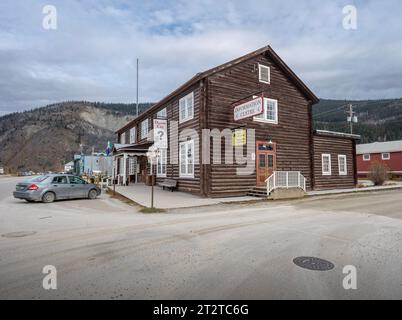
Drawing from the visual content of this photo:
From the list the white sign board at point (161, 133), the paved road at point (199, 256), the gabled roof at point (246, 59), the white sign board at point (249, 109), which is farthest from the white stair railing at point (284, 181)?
the white sign board at point (161, 133)

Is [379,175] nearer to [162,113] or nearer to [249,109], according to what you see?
[249,109]

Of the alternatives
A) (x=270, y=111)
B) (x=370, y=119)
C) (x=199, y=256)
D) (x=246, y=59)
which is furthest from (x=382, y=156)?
(x=370, y=119)

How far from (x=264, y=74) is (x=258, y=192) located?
26.2 ft

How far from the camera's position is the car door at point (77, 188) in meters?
15.2

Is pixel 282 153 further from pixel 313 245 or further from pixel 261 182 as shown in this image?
pixel 313 245

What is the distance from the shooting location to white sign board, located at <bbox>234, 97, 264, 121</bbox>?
1430 centimetres

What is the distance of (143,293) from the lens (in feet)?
12.5

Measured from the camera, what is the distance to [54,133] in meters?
110

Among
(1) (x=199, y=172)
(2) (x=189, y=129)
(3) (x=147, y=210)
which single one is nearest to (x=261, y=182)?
(1) (x=199, y=172)

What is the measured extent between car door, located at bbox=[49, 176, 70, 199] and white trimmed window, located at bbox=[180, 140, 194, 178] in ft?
22.5

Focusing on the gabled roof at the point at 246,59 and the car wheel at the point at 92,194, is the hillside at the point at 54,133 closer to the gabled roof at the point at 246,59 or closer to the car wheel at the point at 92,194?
the car wheel at the point at 92,194

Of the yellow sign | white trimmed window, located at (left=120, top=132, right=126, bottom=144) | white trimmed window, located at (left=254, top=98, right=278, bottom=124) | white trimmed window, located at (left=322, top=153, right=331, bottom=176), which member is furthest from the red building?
white trimmed window, located at (left=120, top=132, right=126, bottom=144)

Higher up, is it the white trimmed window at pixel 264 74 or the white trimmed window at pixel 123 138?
the white trimmed window at pixel 264 74
